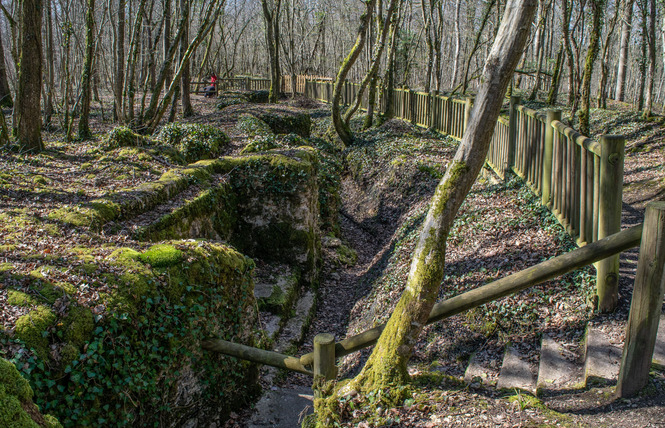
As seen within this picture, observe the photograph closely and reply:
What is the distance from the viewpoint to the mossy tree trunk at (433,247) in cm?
379

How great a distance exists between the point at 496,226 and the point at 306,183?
12.2 feet

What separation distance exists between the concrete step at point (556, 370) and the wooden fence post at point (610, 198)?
2.37 feet

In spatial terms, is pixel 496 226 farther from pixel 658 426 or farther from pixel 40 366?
pixel 40 366

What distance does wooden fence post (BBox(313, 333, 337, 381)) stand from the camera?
168 inches

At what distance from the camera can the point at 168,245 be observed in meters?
5.18

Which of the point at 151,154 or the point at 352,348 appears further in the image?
the point at 151,154

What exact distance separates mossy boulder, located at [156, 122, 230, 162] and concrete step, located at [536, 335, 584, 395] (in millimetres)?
9124

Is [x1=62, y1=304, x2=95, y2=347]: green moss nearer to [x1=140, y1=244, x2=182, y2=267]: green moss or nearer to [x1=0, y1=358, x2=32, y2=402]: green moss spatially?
[x1=140, y1=244, x2=182, y2=267]: green moss

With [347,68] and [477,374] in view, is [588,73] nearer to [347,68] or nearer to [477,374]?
[347,68]

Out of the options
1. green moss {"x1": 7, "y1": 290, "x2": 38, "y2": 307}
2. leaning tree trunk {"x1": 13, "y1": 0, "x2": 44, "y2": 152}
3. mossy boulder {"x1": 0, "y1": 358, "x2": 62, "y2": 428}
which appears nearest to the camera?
mossy boulder {"x1": 0, "y1": 358, "x2": 62, "y2": 428}

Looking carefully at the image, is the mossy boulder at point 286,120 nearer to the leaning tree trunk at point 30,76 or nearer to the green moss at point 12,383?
the leaning tree trunk at point 30,76

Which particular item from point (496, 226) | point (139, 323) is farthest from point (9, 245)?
point (496, 226)

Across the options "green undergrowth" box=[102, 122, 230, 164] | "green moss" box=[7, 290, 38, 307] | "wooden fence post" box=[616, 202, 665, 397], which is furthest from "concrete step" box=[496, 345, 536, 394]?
"green undergrowth" box=[102, 122, 230, 164]

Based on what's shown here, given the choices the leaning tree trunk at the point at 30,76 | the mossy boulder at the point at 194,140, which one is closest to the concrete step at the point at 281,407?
the mossy boulder at the point at 194,140
